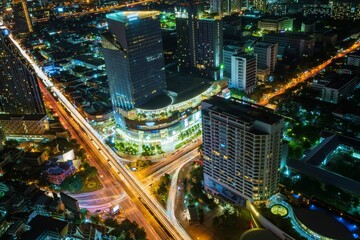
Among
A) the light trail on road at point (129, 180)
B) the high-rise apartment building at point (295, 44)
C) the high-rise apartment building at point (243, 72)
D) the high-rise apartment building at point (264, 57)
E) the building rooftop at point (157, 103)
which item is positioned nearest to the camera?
the light trail on road at point (129, 180)

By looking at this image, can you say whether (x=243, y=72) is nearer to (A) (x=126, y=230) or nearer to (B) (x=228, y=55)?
(B) (x=228, y=55)

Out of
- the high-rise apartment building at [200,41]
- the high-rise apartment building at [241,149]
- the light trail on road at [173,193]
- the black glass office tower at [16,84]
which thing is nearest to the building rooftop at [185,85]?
Result: the high-rise apartment building at [200,41]

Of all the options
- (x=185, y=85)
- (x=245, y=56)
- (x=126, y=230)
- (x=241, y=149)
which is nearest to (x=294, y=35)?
(x=245, y=56)

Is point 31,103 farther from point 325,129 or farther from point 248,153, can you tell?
point 325,129

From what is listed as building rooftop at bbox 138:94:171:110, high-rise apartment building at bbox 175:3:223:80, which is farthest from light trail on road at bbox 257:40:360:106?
building rooftop at bbox 138:94:171:110

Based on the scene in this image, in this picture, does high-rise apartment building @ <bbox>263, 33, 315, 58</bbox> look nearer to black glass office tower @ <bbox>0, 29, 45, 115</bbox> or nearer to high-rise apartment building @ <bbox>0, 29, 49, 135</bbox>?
black glass office tower @ <bbox>0, 29, 45, 115</bbox>

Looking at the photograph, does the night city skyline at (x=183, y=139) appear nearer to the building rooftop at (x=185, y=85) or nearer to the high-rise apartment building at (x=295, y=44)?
the high-rise apartment building at (x=295, y=44)

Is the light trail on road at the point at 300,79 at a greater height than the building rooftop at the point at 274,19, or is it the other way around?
the building rooftop at the point at 274,19
